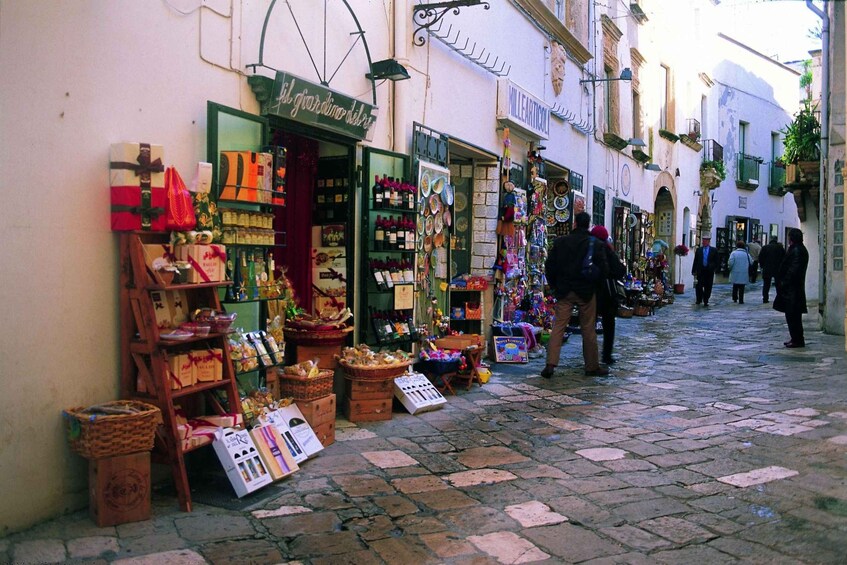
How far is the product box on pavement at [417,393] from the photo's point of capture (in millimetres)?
6246

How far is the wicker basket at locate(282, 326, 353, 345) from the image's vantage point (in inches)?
230

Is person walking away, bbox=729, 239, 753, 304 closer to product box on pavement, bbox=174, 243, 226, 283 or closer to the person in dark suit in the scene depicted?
the person in dark suit

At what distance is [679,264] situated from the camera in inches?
854

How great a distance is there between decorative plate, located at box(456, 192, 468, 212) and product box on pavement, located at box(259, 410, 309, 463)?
5.23 m

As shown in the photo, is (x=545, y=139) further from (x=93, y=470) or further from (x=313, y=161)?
(x=93, y=470)

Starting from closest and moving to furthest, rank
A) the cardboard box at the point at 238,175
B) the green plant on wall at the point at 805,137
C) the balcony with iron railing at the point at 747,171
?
the cardboard box at the point at 238,175
the green plant on wall at the point at 805,137
the balcony with iron railing at the point at 747,171

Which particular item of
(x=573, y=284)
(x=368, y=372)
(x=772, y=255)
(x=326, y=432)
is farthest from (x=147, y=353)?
(x=772, y=255)

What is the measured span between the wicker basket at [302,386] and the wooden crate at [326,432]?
21 centimetres

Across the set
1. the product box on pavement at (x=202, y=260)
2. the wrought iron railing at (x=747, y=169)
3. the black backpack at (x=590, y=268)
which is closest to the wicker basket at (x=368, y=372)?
the product box on pavement at (x=202, y=260)

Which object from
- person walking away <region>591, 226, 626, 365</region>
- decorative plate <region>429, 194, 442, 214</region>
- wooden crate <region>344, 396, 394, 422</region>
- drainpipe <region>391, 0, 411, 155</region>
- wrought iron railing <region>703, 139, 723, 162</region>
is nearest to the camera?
wooden crate <region>344, 396, 394, 422</region>

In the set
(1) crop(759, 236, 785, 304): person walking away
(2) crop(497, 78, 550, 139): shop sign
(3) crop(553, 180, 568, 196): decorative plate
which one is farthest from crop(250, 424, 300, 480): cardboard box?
(1) crop(759, 236, 785, 304): person walking away

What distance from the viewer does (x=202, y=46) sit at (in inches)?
185

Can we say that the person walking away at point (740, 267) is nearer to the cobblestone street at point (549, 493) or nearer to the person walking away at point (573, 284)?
the cobblestone street at point (549, 493)

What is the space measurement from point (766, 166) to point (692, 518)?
2892 centimetres
